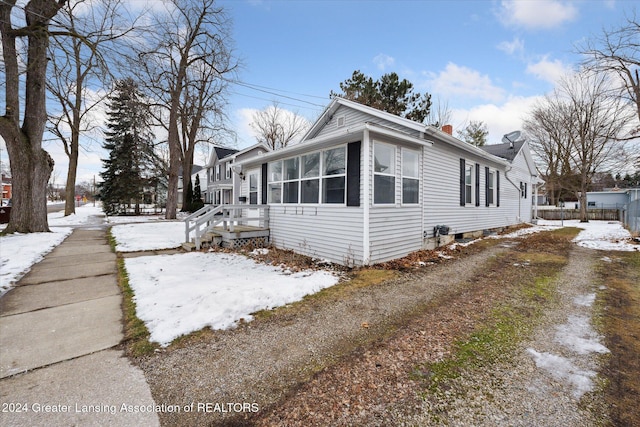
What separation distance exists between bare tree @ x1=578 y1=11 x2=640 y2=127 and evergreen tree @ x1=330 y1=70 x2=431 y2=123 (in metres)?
8.46

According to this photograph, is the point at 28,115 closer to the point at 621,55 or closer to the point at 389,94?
the point at 389,94

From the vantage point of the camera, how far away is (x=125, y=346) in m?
2.85

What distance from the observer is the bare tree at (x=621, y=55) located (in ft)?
33.8

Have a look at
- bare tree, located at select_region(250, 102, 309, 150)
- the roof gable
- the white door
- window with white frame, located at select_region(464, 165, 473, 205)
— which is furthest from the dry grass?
bare tree, located at select_region(250, 102, 309, 150)

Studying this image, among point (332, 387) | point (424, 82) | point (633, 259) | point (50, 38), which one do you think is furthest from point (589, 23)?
point (50, 38)

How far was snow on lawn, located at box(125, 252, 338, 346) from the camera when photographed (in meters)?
3.41

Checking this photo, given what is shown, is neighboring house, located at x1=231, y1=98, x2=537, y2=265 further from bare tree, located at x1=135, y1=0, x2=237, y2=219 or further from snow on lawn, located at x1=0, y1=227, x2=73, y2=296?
bare tree, located at x1=135, y1=0, x2=237, y2=219

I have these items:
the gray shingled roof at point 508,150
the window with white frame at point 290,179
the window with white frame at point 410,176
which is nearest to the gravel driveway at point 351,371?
the window with white frame at point 410,176

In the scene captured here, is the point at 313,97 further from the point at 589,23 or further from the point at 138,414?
the point at 138,414

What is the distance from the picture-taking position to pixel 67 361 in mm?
2537

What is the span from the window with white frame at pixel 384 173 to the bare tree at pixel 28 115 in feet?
39.4

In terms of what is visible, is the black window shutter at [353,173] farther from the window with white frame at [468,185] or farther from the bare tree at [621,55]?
the bare tree at [621,55]

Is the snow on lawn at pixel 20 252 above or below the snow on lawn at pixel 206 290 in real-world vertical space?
above

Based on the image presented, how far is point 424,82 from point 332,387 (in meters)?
19.9
